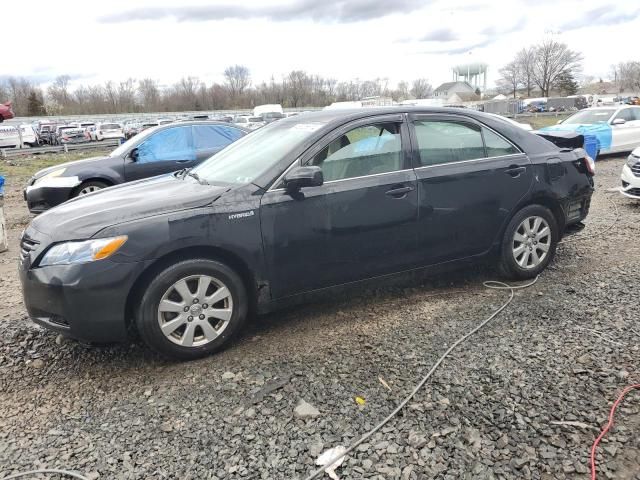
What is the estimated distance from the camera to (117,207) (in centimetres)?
350

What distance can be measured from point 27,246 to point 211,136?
574 cm

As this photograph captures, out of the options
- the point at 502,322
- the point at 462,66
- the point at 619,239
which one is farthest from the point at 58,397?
the point at 462,66

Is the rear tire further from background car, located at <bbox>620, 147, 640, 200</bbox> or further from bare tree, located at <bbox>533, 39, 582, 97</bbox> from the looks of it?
bare tree, located at <bbox>533, 39, 582, 97</bbox>

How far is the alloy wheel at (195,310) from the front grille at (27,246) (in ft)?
3.13

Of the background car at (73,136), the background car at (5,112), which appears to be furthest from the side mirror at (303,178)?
the background car at (73,136)

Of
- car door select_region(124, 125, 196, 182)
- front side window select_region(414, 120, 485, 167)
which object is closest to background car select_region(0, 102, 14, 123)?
car door select_region(124, 125, 196, 182)

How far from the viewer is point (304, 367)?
3.39 m

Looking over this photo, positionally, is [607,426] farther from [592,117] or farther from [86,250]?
[592,117]

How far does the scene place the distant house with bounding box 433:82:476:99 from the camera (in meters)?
111

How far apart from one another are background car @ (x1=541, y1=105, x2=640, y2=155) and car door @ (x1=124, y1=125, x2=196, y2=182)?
9601 mm

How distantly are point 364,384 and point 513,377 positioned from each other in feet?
3.04

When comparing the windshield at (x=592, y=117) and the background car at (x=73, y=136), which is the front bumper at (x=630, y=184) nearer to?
the windshield at (x=592, y=117)

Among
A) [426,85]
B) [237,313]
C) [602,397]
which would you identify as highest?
[426,85]

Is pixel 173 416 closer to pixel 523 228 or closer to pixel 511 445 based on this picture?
pixel 511 445
